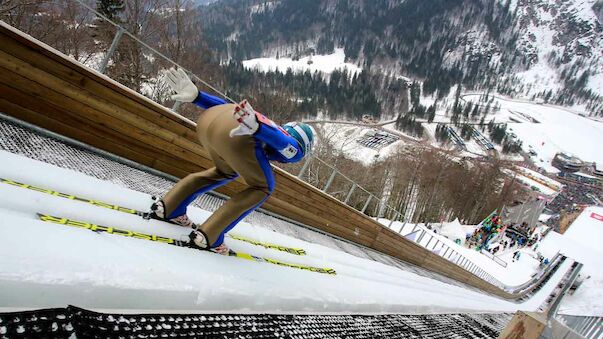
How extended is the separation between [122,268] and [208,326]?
0.55m

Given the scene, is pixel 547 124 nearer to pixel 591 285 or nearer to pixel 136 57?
pixel 591 285

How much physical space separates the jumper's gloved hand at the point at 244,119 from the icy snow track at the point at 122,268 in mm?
953

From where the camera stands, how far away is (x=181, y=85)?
281 centimetres

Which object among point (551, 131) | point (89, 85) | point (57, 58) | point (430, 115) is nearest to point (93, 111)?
point (89, 85)

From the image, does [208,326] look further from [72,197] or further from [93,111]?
[93,111]

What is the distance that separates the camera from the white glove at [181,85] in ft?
9.11

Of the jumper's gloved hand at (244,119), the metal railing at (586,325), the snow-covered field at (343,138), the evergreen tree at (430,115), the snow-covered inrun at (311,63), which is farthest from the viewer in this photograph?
the snow-covered inrun at (311,63)

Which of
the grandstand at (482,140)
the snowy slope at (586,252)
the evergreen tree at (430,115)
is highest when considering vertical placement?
the evergreen tree at (430,115)

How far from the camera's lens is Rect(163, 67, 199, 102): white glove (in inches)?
109

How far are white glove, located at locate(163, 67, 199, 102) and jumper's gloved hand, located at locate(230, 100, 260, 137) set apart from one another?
0.66m

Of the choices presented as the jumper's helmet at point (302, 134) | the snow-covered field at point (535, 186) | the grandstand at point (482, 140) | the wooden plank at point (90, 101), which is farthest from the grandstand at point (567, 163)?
the wooden plank at point (90, 101)

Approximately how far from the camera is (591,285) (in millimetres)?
24688

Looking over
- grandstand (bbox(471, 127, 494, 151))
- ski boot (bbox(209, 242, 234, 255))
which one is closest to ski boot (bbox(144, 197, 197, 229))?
ski boot (bbox(209, 242, 234, 255))

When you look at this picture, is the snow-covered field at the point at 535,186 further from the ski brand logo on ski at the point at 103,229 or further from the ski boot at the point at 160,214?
the ski brand logo on ski at the point at 103,229
